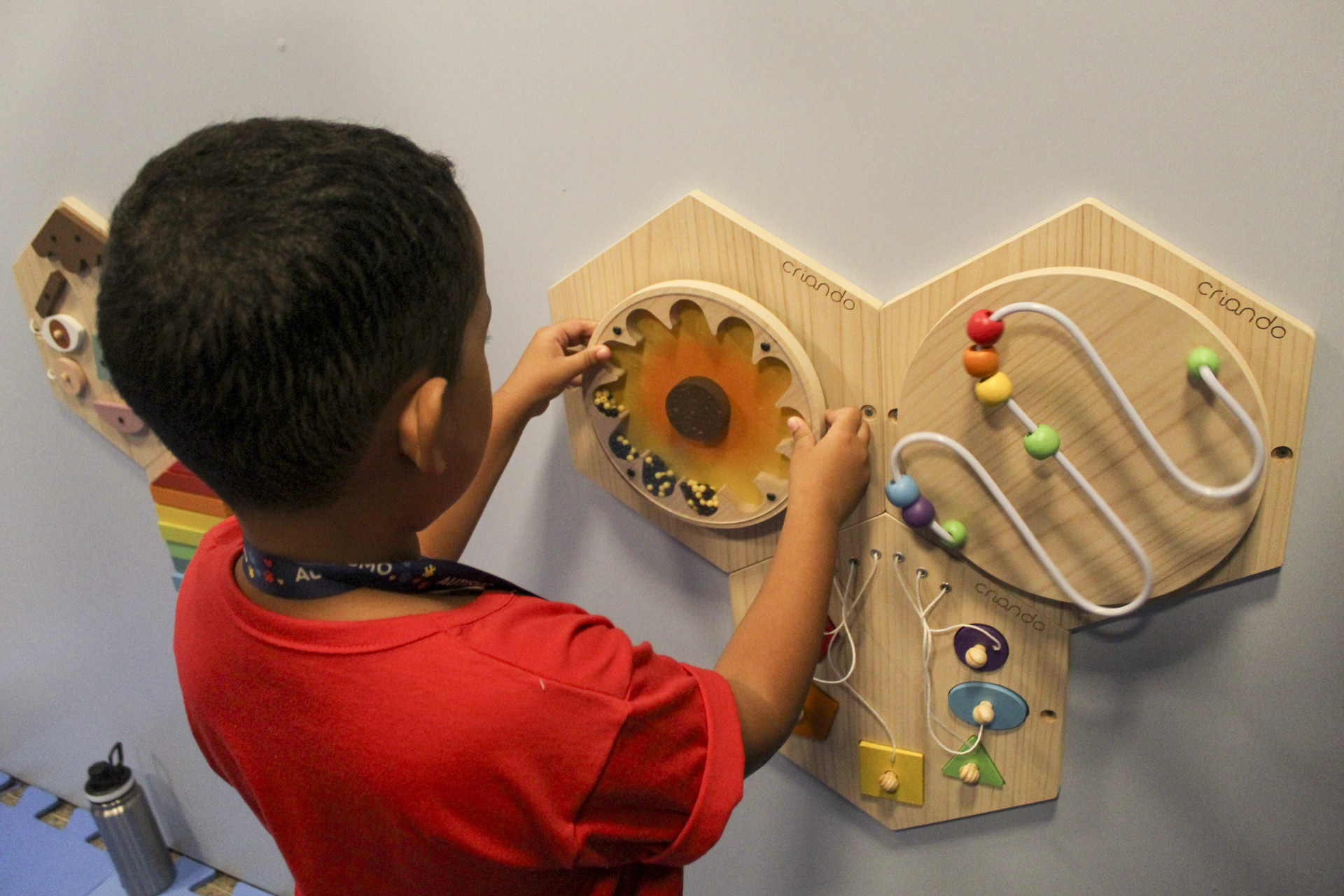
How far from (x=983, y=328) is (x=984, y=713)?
0.99 feet

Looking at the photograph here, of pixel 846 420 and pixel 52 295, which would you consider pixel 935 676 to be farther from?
pixel 52 295

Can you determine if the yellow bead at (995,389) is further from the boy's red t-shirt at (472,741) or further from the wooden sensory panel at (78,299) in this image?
the wooden sensory panel at (78,299)

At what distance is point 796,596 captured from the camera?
0.60 metres

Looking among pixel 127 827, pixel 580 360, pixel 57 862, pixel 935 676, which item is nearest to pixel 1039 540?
pixel 935 676

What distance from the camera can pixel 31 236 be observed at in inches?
41.5

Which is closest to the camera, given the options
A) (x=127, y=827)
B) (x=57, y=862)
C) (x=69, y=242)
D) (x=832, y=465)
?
(x=832, y=465)

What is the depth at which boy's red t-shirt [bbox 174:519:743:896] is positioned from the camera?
1.54ft

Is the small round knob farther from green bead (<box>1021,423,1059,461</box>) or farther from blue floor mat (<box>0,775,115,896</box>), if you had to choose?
blue floor mat (<box>0,775,115,896</box>)

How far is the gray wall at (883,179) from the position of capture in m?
0.54

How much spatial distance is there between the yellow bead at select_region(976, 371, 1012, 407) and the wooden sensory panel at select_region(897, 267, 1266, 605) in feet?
0.05

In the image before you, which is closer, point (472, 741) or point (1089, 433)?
point (472, 741)

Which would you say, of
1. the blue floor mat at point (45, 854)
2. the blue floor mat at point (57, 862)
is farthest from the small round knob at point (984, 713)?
the blue floor mat at point (45, 854)

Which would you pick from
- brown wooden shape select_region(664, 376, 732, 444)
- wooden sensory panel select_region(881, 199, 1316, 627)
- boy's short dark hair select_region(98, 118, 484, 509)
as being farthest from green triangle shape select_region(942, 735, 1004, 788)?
boy's short dark hair select_region(98, 118, 484, 509)

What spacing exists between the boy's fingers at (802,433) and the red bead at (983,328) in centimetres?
13
